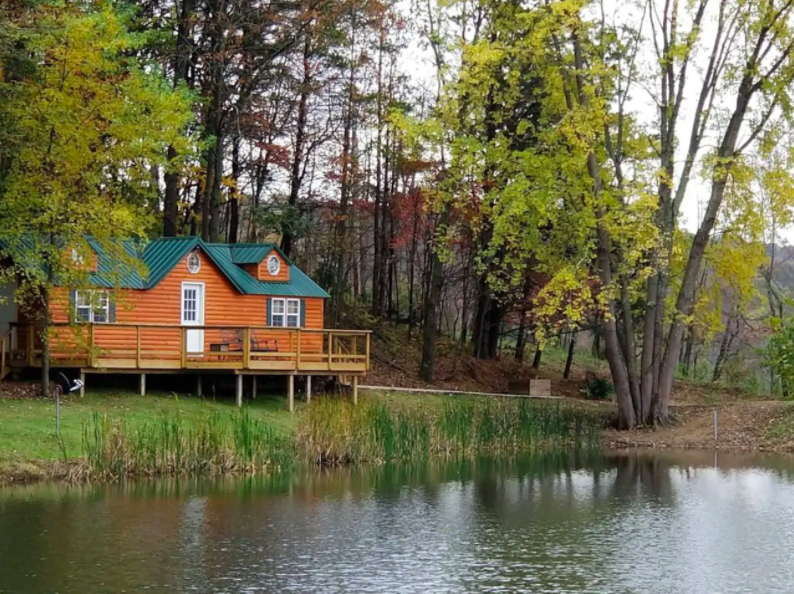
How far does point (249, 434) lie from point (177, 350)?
634 cm

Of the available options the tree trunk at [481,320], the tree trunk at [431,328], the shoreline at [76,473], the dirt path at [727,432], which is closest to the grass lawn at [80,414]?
the shoreline at [76,473]

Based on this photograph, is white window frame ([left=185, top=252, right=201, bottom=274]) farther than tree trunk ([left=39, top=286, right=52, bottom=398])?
Yes

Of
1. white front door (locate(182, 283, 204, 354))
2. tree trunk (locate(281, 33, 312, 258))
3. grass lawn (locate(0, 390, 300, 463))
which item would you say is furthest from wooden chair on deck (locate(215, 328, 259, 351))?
tree trunk (locate(281, 33, 312, 258))

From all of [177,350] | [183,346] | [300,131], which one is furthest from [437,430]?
[300,131]

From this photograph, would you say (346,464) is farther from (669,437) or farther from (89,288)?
(669,437)

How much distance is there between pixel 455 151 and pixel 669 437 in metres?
9.13

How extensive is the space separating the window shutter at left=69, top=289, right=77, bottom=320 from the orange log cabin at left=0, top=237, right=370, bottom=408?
31mm

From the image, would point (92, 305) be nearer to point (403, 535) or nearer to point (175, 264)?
point (175, 264)

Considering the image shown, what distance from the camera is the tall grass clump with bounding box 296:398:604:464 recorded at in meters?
21.2

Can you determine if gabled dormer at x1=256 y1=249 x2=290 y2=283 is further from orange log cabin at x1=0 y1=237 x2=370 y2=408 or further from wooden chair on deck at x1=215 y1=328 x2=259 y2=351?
wooden chair on deck at x1=215 y1=328 x2=259 y2=351

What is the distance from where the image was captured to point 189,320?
27359 millimetres

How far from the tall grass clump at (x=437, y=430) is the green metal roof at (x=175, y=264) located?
15.0 feet

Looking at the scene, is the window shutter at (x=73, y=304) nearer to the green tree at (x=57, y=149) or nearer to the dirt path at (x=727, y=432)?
the green tree at (x=57, y=149)

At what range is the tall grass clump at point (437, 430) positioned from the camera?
69.5ft
